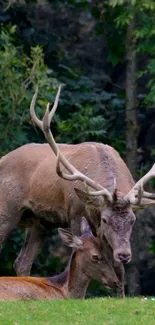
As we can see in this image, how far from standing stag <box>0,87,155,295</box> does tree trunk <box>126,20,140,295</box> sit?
15.2 feet

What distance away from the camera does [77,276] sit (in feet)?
43.2

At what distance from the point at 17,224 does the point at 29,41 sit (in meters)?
5.73

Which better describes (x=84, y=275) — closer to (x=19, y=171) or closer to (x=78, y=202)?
(x=78, y=202)

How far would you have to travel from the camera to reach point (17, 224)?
1551cm

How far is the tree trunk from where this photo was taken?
2011 centimetres

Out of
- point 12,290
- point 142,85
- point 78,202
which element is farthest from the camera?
point 142,85

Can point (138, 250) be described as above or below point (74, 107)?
below

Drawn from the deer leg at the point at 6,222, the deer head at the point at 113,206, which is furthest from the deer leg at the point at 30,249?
the deer head at the point at 113,206

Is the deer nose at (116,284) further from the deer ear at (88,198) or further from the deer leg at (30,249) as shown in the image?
the deer leg at (30,249)

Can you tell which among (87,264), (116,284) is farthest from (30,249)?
(116,284)

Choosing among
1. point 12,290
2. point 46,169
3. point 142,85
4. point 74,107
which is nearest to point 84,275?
point 12,290

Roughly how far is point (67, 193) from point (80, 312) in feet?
10.7

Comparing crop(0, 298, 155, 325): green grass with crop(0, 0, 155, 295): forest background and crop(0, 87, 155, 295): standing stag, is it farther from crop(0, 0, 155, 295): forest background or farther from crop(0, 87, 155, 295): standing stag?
crop(0, 0, 155, 295): forest background

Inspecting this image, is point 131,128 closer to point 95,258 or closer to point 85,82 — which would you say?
point 85,82
